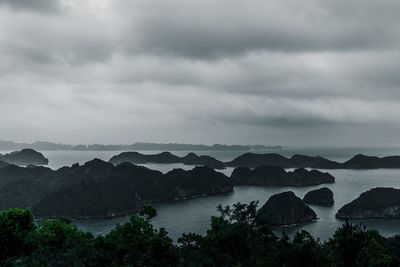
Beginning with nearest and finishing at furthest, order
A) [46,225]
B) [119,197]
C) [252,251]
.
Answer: [46,225], [252,251], [119,197]

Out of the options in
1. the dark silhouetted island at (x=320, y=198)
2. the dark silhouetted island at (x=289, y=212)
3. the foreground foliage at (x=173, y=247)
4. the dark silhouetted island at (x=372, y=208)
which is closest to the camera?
the foreground foliage at (x=173, y=247)

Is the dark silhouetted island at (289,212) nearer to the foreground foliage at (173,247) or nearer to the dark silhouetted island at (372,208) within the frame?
the dark silhouetted island at (372,208)

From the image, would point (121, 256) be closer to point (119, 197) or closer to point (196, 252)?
point (196, 252)

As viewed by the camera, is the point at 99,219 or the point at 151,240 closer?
the point at 151,240

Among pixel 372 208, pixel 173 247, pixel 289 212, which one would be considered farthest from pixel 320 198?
pixel 173 247

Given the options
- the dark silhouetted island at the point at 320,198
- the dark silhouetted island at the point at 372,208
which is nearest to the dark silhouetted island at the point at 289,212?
the dark silhouetted island at the point at 372,208

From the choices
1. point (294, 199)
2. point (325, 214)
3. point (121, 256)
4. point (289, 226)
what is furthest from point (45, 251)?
point (325, 214)

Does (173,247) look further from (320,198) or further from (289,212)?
(320,198)
